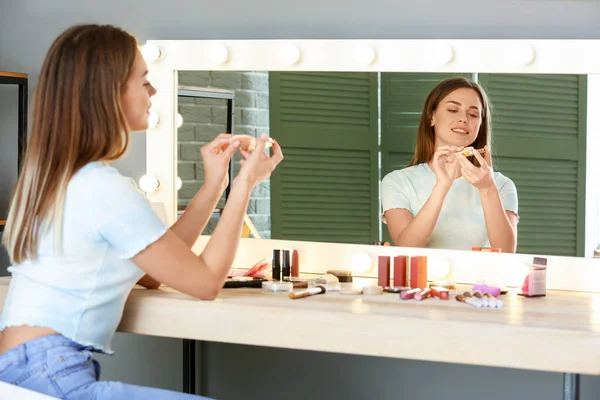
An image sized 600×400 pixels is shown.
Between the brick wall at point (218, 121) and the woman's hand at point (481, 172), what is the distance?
0.51m

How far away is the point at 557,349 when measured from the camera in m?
1.40

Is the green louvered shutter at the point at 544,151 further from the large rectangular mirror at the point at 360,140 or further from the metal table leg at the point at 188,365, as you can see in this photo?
the metal table leg at the point at 188,365

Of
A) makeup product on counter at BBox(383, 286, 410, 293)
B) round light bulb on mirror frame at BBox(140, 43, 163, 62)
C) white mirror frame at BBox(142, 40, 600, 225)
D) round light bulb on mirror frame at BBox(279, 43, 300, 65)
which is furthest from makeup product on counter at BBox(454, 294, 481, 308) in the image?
round light bulb on mirror frame at BBox(140, 43, 163, 62)

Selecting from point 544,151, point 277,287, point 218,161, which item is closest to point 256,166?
point 218,161

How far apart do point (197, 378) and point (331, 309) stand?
0.94 metres

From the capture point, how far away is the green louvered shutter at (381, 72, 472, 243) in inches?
78.1

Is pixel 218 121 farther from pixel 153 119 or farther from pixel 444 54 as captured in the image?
pixel 444 54

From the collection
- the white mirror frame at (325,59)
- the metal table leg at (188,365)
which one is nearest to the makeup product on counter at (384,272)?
the white mirror frame at (325,59)

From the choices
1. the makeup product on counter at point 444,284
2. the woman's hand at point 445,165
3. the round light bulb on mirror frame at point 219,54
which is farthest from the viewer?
the round light bulb on mirror frame at point 219,54

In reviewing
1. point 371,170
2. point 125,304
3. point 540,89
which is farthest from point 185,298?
point 540,89

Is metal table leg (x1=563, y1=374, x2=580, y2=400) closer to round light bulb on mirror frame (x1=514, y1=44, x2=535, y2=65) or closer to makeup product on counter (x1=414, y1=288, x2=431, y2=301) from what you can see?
makeup product on counter (x1=414, y1=288, x2=431, y2=301)

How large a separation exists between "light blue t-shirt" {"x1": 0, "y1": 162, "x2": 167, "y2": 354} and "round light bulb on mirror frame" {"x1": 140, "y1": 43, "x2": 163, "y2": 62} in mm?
777

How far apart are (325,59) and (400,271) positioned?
57 centimetres

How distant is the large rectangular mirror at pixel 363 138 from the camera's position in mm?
1905
